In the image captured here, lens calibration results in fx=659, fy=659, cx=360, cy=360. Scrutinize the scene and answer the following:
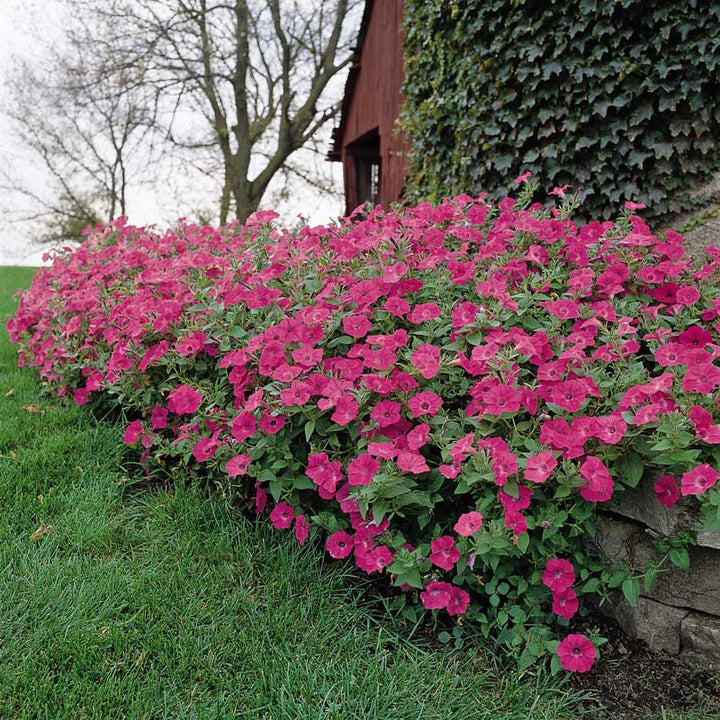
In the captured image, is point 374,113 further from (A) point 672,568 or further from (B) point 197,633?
(B) point 197,633

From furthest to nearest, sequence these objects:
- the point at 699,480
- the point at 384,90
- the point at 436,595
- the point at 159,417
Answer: the point at 384,90 < the point at 159,417 < the point at 436,595 < the point at 699,480

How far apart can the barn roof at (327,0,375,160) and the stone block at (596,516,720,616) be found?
10242 mm

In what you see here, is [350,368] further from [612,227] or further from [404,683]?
[612,227]

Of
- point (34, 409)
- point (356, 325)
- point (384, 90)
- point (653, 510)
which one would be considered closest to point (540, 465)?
point (653, 510)

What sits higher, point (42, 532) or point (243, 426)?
point (243, 426)

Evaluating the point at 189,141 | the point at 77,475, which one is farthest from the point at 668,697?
the point at 189,141

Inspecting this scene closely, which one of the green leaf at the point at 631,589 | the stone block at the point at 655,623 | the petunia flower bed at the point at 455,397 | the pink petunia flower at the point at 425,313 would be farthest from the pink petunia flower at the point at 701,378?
the pink petunia flower at the point at 425,313

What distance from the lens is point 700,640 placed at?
1.98 m

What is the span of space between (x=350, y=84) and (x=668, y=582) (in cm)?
1123

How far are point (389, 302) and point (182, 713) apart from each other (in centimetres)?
142

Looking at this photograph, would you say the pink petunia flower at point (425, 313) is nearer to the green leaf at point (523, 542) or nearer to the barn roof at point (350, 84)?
the green leaf at point (523, 542)

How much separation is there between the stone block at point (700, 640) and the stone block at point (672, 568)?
3 centimetres

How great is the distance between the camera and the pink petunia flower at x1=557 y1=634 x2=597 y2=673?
6.14 ft

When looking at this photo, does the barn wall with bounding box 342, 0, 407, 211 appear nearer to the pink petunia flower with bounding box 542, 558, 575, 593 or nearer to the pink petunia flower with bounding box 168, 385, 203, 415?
the pink petunia flower with bounding box 168, 385, 203, 415
